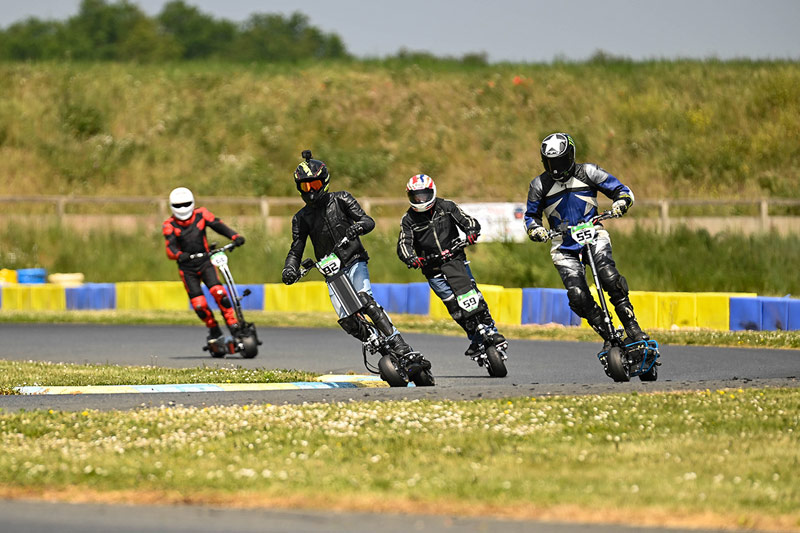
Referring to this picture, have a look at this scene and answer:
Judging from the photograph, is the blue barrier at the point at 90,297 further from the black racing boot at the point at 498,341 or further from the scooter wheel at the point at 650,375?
the scooter wheel at the point at 650,375

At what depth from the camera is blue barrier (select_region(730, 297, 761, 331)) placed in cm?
1667

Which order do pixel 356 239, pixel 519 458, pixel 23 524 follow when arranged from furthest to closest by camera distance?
1. pixel 356 239
2. pixel 519 458
3. pixel 23 524

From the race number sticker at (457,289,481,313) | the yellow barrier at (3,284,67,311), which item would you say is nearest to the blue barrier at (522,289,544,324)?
the race number sticker at (457,289,481,313)

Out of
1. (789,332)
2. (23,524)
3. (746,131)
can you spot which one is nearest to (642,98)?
(746,131)

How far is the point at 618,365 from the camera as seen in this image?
10445 millimetres

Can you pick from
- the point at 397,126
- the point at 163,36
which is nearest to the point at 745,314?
the point at 397,126

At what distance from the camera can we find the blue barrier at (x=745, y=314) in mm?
16672

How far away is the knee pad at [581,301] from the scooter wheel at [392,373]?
150 cm

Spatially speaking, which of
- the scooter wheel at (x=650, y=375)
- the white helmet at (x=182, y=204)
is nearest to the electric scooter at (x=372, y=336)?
the scooter wheel at (x=650, y=375)

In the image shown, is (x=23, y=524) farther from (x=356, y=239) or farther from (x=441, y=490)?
(x=356, y=239)

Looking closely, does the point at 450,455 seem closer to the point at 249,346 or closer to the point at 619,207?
the point at 619,207

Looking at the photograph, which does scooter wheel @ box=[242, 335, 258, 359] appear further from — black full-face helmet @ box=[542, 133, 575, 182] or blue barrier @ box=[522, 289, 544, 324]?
blue barrier @ box=[522, 289, 544, 324]

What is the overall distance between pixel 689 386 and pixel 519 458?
10.7 ft

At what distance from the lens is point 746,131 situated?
39.3 meters
